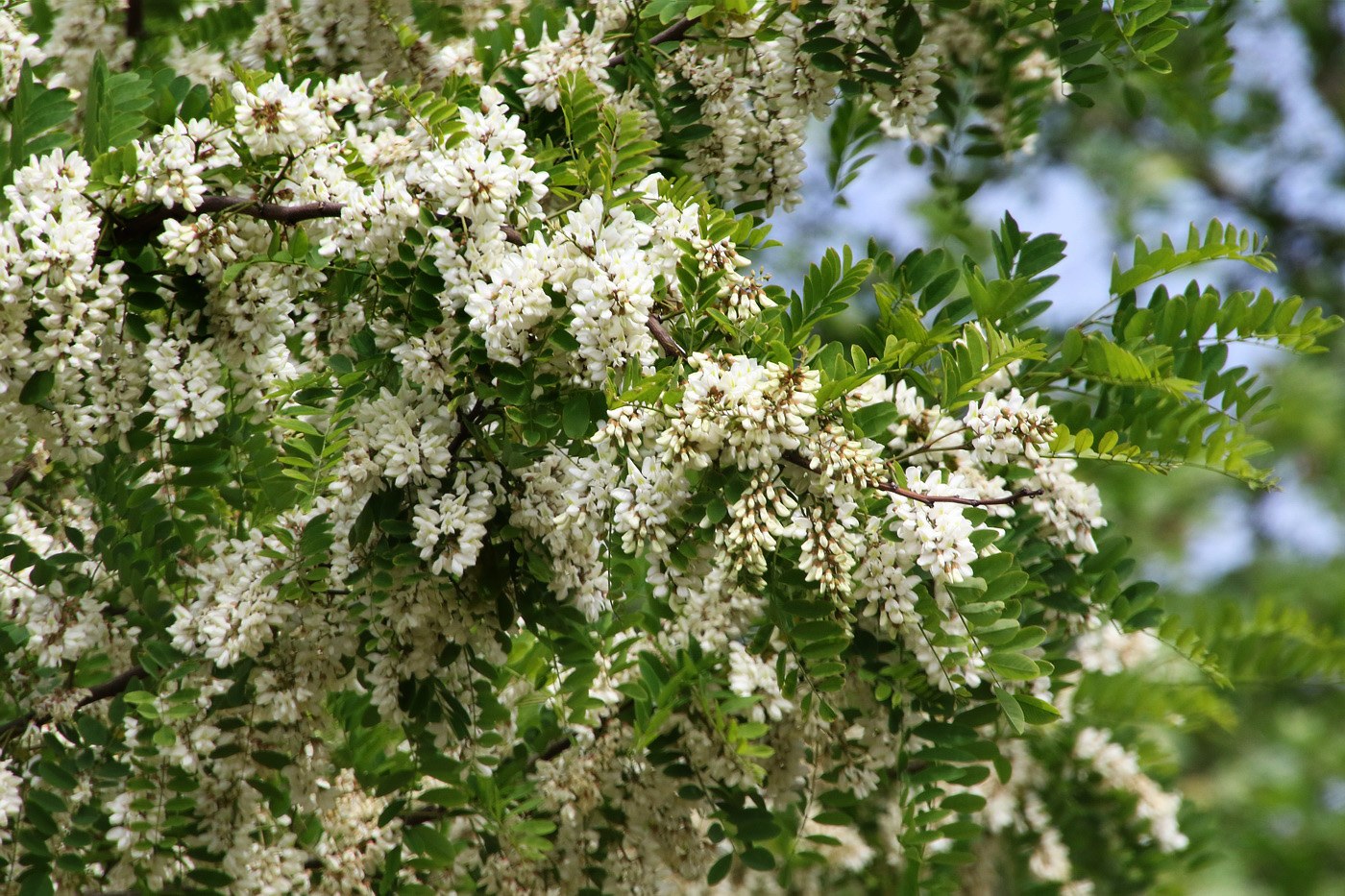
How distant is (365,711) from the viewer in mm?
2094

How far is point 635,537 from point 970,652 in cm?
54

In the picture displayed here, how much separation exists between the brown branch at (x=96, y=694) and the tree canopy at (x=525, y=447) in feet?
0.04

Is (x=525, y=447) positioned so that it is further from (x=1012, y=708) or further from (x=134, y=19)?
(x=134, y=19)

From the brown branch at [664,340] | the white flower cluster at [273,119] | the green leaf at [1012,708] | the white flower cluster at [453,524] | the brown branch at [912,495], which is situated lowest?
the white flower cluster at [453,524]

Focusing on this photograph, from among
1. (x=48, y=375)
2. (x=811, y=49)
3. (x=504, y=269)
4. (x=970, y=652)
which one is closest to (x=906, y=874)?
(x=970, y=652)

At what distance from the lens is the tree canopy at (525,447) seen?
1.57 m

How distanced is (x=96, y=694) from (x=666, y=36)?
1.67 meters

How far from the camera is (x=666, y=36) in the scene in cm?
225

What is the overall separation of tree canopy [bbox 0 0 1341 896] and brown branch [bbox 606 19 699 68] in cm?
1

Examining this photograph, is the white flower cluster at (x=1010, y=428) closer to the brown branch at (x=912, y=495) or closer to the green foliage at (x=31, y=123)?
the brown branch at (x=912, y=495)

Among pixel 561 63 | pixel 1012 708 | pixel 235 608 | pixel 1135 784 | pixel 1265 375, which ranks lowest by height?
pixel 235 608

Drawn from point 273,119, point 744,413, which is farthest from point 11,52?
point 744,413

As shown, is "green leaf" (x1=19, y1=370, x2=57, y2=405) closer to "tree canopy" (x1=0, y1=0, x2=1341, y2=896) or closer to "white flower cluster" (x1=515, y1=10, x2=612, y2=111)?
"tree canopy" (x1=0, y1=0, x2=1341, y2=896)

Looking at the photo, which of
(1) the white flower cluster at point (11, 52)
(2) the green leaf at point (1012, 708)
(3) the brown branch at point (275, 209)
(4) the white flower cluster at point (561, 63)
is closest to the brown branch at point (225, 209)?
(3) the brown branch at point (275, 209)
